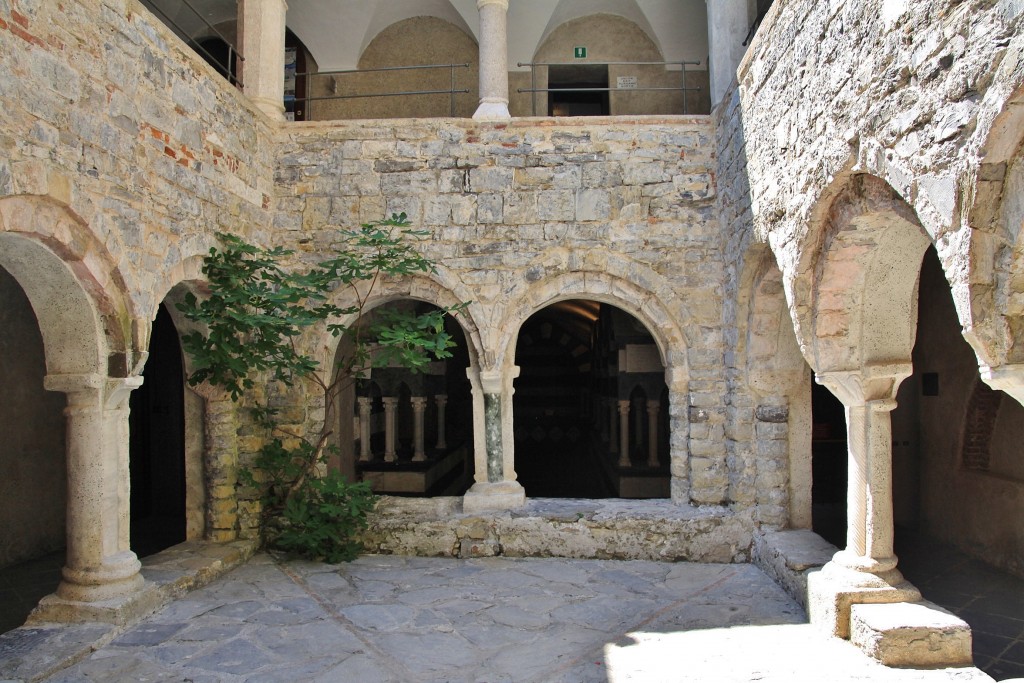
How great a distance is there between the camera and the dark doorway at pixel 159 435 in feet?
23.8

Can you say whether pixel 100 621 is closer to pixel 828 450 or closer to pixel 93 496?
pixel 93 496

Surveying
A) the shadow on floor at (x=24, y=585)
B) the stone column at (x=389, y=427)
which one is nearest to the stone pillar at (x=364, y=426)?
the stone column at (x=389, y=427)

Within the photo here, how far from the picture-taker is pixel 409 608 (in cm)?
435

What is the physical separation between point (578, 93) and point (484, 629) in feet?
21.7

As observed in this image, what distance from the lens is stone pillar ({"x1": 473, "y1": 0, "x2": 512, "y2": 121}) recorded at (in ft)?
19.7

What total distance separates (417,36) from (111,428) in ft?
19.1

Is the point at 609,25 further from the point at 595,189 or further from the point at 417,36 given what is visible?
the point at 595,189

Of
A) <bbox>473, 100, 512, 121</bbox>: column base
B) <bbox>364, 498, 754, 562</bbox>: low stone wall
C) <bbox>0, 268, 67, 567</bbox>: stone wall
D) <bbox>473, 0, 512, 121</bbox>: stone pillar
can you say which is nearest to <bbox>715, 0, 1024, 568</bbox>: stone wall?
<bbox>364, 498, 754, 562</bbox>: low stone wall

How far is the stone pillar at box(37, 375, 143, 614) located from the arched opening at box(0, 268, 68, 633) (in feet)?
5.90

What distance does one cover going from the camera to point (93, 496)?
3.98m

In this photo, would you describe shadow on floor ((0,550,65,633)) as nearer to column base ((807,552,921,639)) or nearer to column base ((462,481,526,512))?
column base ((462,481,526,512))

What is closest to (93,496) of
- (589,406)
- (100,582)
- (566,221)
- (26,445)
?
(100,582)

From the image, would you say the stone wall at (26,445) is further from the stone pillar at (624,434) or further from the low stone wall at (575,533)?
the stone pillar at (624,434)

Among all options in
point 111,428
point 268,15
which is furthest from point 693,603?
point 268,15
